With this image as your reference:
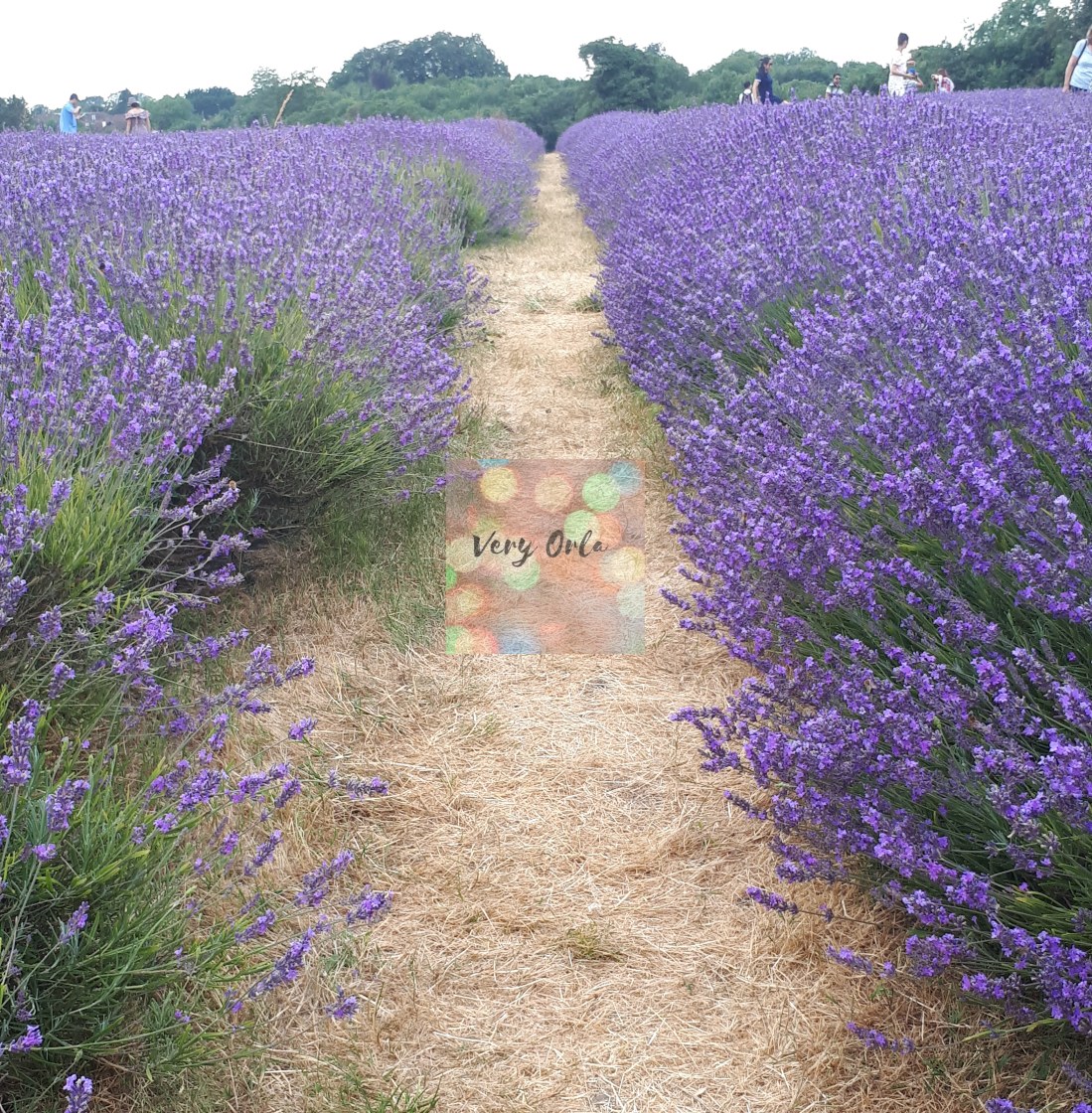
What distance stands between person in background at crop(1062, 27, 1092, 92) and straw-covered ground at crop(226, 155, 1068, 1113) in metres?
9.05

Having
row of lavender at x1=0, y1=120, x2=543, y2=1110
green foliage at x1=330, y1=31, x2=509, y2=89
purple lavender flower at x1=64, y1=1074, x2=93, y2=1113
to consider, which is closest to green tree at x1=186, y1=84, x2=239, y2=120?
green foliage at x1=330, y1=31, x2=509, y2=89

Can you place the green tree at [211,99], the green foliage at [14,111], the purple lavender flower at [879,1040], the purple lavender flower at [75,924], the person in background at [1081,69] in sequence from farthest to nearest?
the green tree at [211,99], the green foliage at [14,111], the person in background at [1081,69], the purple lavender flower at [879,1040], the purple lavender flower at [75,924]

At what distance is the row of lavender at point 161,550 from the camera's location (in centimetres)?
131

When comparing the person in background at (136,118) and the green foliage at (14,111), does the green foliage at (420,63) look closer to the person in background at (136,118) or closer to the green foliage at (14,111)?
the green foliage at (14,111)

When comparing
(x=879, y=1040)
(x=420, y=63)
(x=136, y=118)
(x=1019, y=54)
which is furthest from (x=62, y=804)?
(x=420, y=63)

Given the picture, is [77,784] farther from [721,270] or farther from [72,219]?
[721,270]

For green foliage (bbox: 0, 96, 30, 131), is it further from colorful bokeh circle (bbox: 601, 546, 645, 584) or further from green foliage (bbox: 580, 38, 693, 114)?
colorful bokeh circle (bbox: 601, 546, 645, 584)

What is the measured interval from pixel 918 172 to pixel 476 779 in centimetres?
274

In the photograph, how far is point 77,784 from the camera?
1273 mm

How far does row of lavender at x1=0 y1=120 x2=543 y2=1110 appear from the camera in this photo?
1314 mm

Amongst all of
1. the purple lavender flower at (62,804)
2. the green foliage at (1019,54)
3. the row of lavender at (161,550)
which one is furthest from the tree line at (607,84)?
the purple lavender flower at (62,804)

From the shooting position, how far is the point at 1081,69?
373 inches

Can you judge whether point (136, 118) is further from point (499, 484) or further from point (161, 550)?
point (161, 550)

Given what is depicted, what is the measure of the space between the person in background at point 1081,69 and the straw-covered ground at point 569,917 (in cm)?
905
